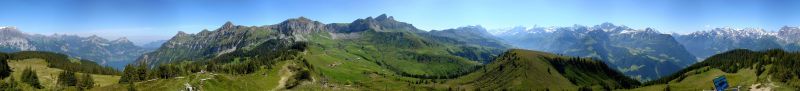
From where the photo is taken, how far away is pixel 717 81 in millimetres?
63938

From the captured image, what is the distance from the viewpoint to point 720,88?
204ft

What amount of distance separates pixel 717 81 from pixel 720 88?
1.98 metres
